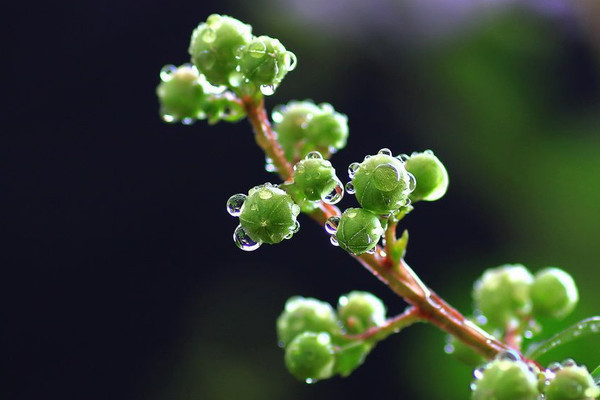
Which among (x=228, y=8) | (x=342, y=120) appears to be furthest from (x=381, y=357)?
(x=342, y=120)

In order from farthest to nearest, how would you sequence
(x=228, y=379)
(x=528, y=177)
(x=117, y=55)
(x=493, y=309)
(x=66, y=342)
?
(x=117, y=55)
(x=66, y=342)
(x=228, y=379)
(x=528, y=177)
(x=493, y=309)

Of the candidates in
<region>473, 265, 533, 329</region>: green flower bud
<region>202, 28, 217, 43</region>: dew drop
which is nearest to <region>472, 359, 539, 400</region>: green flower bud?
<region>473, 265, 533, 329</region>: green flower bud

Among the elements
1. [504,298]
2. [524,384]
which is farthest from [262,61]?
[504,298]

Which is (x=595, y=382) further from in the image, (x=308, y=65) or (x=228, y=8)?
(x=228, y=8)

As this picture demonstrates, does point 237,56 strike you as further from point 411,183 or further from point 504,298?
point 504,298

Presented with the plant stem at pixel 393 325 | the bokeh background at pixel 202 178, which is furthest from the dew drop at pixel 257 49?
the bokeh background at pixel 202 178
